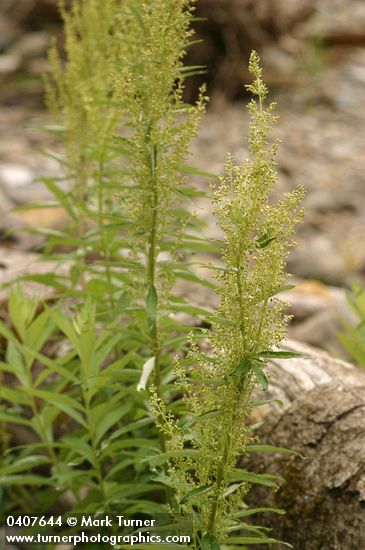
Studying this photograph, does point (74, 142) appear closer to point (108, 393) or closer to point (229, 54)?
point (108, 393)

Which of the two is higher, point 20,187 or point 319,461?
point 20,187

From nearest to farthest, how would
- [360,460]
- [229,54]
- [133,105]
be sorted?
[133,105] < [360,460] < [229,54]

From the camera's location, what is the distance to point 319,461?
245 cm

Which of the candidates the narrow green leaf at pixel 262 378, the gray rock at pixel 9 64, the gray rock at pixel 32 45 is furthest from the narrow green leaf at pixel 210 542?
the gray rock at pixel 32 45

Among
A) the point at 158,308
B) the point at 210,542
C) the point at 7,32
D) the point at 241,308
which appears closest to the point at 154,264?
the point at 158,308

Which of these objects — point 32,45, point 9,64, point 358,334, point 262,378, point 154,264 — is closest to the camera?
point 262,378

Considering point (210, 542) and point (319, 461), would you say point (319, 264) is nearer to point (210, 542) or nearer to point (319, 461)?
point (319, 461)

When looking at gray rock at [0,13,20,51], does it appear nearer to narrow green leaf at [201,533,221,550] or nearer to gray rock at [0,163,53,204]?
gray rock at [0,163,53,204]

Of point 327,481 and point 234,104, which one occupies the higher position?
point 234,104

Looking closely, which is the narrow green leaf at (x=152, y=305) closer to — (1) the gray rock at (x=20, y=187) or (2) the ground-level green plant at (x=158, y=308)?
(2) the ground-level green plant at (x=158, y=308)

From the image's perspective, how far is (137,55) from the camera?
2643mm

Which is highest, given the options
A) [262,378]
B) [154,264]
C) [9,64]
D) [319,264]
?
[9,64]

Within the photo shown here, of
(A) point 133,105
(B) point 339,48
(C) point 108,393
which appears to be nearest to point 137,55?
(A) point 133,105

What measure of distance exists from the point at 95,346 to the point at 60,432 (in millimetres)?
974
